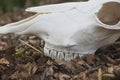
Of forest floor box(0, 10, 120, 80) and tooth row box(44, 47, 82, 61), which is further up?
tooth row box(44, 47, 82, 61)

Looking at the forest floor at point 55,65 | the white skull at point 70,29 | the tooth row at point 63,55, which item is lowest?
the forest floor at point 55,65

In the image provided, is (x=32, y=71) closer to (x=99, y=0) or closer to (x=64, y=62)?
(x=64, y=62)

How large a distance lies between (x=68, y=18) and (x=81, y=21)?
59 millimetres

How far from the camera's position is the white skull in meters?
1.81

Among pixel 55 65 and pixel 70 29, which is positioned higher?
pixel 70 29

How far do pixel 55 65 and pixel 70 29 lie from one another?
16 centimetres

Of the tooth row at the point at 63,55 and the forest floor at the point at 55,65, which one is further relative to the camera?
the tooth row at the point at 63,55

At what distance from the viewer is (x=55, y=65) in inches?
72.7

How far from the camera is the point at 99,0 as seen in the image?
185 cm

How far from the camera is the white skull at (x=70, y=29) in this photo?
1.81 meters

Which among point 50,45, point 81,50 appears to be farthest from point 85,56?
point 50,45

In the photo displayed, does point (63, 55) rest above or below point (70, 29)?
below

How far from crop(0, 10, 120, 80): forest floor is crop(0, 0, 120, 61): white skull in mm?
48

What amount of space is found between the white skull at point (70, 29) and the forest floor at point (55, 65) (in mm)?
48
